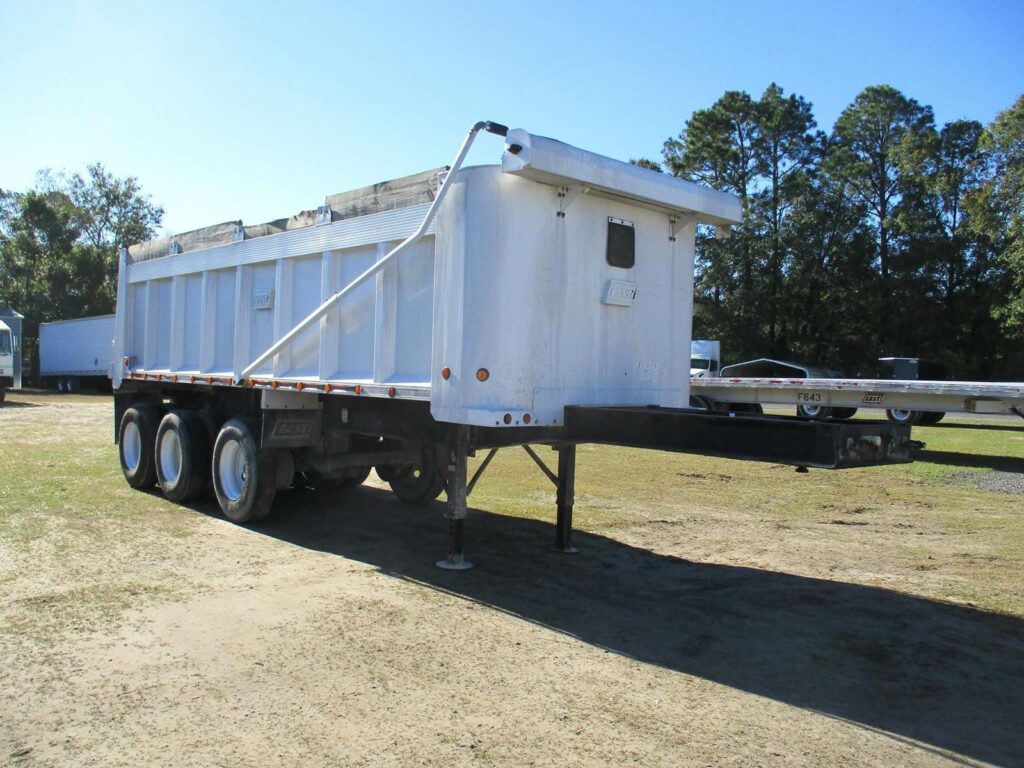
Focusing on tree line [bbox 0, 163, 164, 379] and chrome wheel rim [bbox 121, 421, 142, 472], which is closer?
chrome wheel rim [bbox 121, 421, 142, 472]

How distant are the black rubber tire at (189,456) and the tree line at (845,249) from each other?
112 ft

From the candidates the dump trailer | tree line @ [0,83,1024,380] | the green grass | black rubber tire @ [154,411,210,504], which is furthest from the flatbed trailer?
tree line @ [0,83,1024,380]

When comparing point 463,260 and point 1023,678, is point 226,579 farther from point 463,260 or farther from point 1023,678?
point 1023,678

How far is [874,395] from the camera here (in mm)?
15945

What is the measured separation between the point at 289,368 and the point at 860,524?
22.2ft

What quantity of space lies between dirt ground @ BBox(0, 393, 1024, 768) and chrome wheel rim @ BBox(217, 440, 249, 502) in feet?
1.22

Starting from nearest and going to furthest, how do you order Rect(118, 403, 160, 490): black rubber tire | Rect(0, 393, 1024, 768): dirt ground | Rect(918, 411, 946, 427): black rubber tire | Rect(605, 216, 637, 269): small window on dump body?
1. Rect(0, 393, 1024, 768): dirt ground
2. Rect(605, 216, 637, 269): small window on dump body
3. Rect(118, 403, 160, 490): black rubber tire
4. Rect(918, 411, 946, 427): black rubber tire

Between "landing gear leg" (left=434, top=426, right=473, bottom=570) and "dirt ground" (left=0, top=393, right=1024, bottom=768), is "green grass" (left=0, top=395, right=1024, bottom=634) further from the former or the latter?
"landing gear leg" (left=434, top=426, right=473, bottom=570)

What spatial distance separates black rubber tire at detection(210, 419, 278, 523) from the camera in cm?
852

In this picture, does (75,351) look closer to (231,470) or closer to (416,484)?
(231,470)

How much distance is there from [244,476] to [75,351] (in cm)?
3422

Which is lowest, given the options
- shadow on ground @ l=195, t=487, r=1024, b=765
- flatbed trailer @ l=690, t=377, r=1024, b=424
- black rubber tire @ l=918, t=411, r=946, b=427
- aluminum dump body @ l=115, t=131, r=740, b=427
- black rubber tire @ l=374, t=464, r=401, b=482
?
shadow on ground @ l=195, t=487, r=1024, b=765

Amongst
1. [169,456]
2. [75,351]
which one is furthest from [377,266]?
[75,351]

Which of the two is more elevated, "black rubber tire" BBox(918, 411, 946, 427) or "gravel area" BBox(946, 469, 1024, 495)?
"black rubber tire" BBox(918, 411, 946, 427)
